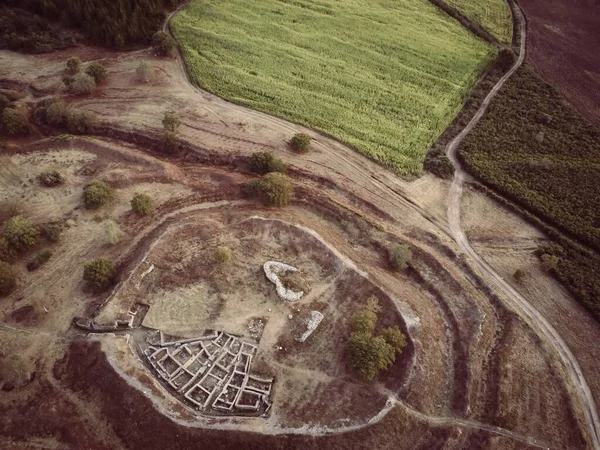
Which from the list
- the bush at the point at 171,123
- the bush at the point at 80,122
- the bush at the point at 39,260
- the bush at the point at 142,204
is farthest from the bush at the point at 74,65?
the bush at the point at 39,260

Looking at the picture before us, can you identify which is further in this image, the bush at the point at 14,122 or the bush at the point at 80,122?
the bush at the point at 80,122

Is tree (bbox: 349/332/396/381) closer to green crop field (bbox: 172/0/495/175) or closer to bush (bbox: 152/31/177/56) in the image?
green crop field (bbox: 172/0/495/175)

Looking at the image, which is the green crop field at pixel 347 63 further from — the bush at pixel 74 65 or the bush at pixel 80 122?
the bush at pixel 80 122

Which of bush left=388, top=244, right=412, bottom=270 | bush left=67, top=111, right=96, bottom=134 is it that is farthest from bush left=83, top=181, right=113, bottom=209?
bush left=388, top=244, right=412, bottom=270

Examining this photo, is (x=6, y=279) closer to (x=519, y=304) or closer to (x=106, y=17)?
(x=106, y=17)

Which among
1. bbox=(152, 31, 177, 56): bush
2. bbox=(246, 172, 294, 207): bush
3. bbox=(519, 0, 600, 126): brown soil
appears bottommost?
bbox=(246, 172, 294, 207): bush

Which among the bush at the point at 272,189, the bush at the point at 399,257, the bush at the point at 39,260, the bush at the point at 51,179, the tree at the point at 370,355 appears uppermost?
the bush at the point at 272,189

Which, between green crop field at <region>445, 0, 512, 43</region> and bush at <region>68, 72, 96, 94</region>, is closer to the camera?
bush at <region>68, 72, 96, 94</region>
